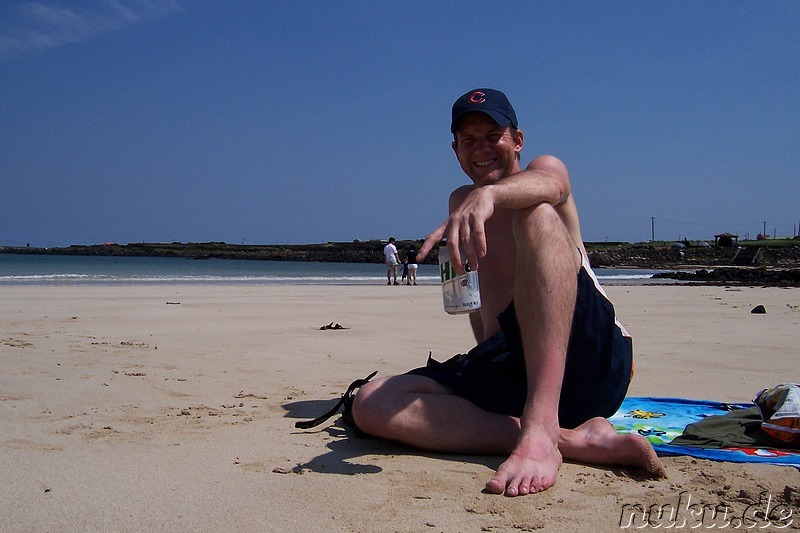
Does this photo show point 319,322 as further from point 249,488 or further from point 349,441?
point 249,488

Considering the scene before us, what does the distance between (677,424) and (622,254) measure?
5221cm

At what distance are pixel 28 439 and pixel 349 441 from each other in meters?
1.20

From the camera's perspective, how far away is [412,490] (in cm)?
200

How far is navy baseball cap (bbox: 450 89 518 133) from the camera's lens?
2.51 m

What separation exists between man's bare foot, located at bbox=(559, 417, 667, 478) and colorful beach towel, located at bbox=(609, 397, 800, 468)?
280 mm

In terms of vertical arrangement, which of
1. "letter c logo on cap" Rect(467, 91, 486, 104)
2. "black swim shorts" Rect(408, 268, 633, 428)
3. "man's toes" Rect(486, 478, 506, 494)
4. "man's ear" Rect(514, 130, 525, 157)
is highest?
"letter c logo on cap" Rect(467, 91, 486, 104)

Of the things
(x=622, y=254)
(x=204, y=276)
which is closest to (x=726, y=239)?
(x=622, y=254)

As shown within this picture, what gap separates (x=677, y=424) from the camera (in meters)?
2.88

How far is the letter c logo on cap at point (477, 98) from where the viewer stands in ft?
8.29

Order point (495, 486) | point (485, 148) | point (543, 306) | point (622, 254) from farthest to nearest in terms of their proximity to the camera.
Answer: point (622, 254) → point (485, 148) → point (543, 306) → point (495, 486)

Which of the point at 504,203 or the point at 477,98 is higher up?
the point at 477,98

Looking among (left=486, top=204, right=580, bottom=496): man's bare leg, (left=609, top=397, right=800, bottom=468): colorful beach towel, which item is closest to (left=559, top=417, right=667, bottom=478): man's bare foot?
(left=486, top=204, right=580, bottom=496): man's bare leg

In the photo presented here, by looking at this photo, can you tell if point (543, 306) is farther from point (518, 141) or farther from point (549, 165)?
point (518, 141)

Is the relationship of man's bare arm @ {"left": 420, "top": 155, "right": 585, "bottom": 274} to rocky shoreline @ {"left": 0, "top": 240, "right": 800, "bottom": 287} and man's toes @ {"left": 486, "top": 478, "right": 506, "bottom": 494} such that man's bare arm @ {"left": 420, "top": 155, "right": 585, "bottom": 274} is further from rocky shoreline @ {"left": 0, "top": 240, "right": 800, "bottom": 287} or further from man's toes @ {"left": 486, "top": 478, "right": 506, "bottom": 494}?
rocky shoreline @ {"left": 0, "top": 240, "right": 800, "bottom": 287}
